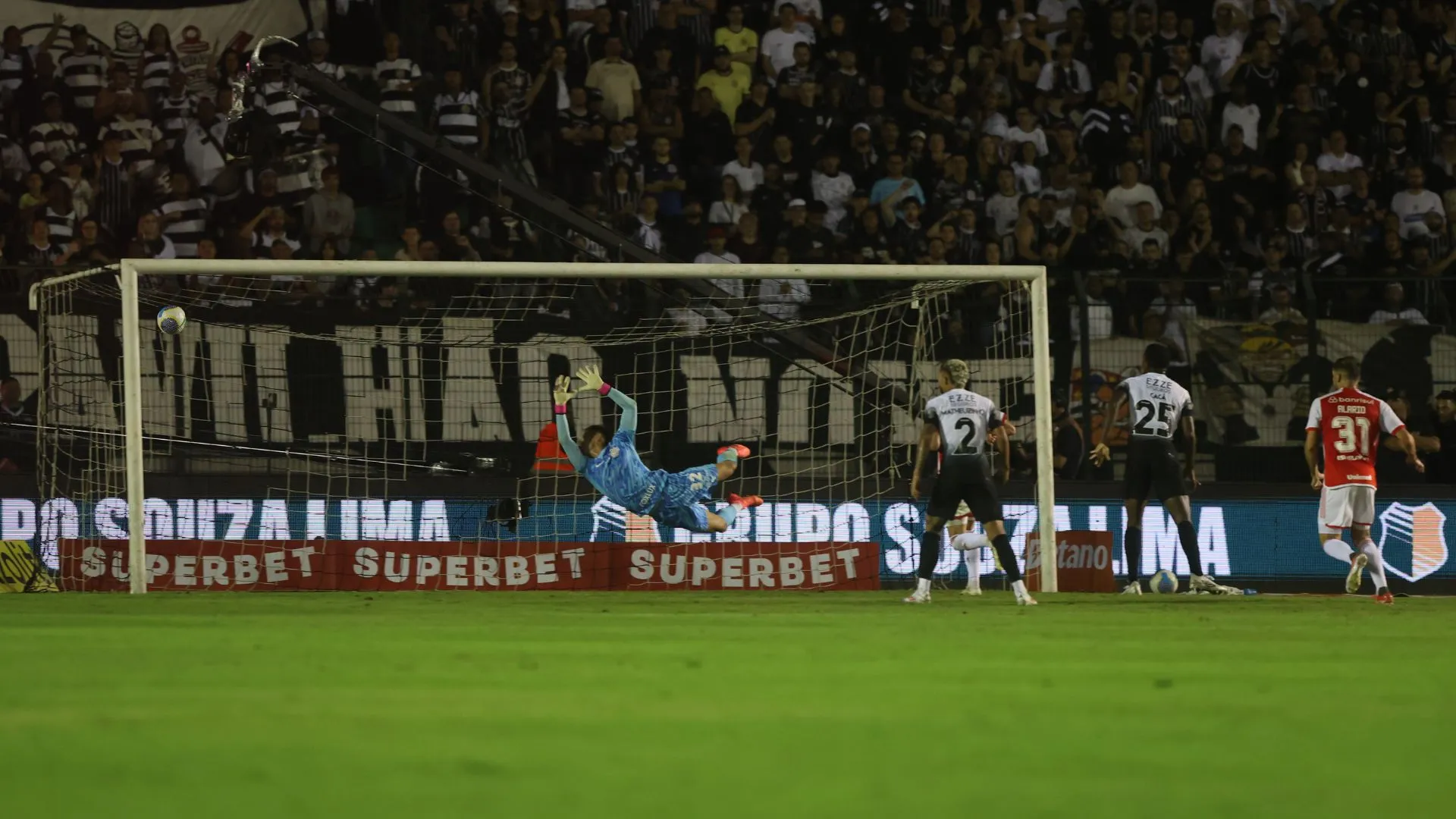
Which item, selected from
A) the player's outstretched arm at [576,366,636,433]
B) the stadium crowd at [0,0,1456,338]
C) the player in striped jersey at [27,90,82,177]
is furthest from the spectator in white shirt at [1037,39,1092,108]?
the player in striped jersey at [27,90,82,177]

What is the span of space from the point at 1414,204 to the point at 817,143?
675cm

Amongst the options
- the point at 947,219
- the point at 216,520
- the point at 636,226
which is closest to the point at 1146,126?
the point at 947,219

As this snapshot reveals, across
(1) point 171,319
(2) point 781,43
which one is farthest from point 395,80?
(1) point 171,319

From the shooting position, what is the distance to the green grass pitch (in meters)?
4.55

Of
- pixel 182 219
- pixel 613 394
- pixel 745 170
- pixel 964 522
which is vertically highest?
pixel 745 170

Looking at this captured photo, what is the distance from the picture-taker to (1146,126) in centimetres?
2169

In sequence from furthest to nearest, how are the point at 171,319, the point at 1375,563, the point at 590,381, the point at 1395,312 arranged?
the point at 1395,312, the point at 171,319, the point at 590,381, the point at 1375,563

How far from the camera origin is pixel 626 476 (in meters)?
17.0

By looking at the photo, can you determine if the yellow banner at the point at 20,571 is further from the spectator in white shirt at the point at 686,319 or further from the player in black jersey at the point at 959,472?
the player in black jersey at the point at 959,472

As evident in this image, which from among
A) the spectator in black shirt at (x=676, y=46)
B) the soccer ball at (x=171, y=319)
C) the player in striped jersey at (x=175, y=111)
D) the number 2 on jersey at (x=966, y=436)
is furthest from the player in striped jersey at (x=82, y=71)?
the number 2 on jersey at (x=966, y=436)

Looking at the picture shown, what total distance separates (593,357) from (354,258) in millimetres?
3144

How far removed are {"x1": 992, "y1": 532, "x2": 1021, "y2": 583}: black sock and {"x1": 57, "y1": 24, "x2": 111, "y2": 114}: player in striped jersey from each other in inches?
454

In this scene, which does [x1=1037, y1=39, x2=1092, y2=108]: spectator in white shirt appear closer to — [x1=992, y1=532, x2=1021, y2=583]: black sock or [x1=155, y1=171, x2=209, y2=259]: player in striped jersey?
[x1=992, y1=532, x2=1021, y2=583]: black sock

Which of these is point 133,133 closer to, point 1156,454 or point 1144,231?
point 1144,231
